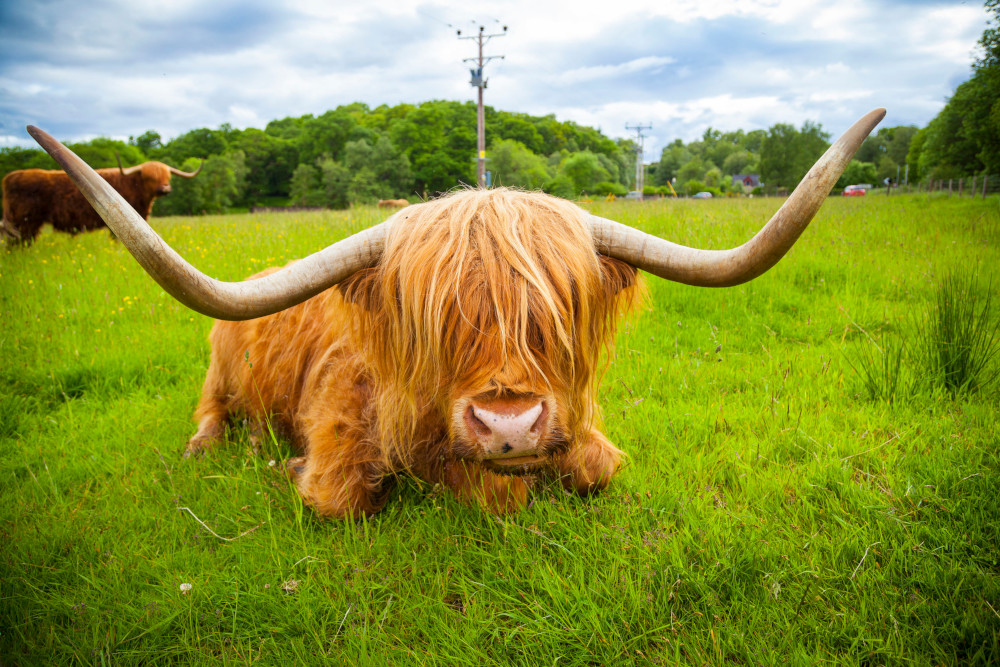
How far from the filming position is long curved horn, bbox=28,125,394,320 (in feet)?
4.60

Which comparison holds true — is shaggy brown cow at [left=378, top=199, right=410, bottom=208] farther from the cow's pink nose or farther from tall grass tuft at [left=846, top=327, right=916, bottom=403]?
the cow's pink nose

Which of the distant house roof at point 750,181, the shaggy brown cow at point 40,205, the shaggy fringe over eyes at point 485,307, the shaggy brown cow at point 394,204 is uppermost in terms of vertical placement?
the distant house roof at point 750,181

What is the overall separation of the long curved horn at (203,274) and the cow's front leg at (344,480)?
746 mm

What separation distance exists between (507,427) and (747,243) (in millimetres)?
986

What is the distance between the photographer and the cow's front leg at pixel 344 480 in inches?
84.2

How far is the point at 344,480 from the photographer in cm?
217

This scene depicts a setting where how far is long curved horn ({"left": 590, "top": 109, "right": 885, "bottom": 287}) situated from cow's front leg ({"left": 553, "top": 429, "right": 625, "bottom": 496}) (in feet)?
2.64

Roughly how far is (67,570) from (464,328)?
5.67 feet

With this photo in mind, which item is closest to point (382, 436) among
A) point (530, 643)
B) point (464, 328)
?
point (464, 328)

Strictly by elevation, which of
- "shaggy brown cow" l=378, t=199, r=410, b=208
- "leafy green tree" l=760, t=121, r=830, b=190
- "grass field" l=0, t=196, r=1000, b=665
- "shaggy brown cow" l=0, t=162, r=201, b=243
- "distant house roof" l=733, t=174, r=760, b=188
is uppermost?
"distant house roof" l=733, t=174, r=760, b=188

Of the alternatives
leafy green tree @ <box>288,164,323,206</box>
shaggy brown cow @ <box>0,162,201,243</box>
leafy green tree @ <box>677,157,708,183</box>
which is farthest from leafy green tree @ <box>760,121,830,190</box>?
leafy green tree @ <box>288,164,323,206</box>

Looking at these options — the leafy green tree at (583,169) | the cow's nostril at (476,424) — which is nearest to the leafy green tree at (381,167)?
the leafy green tree at (583,169)

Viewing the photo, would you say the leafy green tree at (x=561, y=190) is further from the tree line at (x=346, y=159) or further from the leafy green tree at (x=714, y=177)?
the leafy green tree at (x=714, y=177)

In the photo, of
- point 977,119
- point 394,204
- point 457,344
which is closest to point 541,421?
point 457,344
